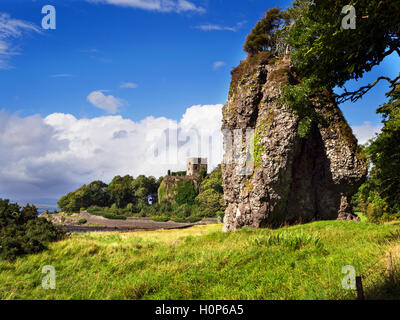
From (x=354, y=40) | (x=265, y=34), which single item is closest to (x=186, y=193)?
(x=265, y=34)

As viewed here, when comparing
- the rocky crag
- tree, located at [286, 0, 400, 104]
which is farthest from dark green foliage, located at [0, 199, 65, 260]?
tree, located at [286, 0, 400, 104]

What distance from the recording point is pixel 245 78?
77.6ft

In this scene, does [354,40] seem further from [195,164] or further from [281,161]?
[195,164]

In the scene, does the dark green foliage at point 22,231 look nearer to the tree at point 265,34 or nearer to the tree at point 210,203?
the tree at point 265,34

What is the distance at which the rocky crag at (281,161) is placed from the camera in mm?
20656

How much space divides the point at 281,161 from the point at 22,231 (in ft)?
58.2

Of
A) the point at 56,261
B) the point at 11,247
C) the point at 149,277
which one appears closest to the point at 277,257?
the point at 149,277

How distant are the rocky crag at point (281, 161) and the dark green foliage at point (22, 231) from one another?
13.9m

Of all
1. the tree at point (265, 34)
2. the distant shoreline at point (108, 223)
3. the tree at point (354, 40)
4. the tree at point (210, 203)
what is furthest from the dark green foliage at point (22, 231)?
the tree at point (210, 203)

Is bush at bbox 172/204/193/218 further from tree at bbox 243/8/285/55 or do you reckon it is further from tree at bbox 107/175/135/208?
tree at bbox 243/8/285/55

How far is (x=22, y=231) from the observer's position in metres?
14.7
